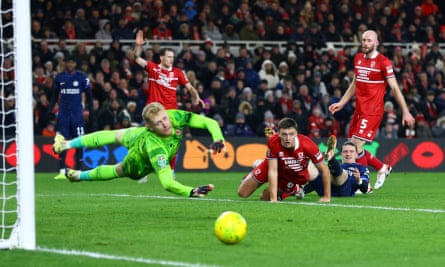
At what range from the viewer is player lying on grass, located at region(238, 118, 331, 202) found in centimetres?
1152

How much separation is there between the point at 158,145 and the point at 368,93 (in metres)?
5.24

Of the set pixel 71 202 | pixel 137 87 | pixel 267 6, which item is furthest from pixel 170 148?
pixel 267 6

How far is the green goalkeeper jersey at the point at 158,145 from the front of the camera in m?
10.0

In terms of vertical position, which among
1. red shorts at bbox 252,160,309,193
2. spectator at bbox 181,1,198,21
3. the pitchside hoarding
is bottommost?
the pitchside hoarding

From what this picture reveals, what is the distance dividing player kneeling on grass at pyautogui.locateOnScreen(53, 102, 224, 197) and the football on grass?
183cm

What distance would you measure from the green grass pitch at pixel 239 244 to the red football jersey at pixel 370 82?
1326 millimetres

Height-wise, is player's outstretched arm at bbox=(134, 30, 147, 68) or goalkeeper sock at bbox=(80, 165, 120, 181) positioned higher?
player's outstretched arm at bbox=(134, 30, 147, 68)

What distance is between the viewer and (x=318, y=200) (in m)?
12.5

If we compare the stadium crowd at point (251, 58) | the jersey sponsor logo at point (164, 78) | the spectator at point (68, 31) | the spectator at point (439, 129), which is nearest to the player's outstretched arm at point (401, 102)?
the jersey sponsor logo at point (164, 78)

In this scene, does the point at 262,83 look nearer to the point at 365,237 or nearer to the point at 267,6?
the point at 267,6

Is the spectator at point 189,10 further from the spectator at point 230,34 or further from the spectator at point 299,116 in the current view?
the spectator at point 299,116

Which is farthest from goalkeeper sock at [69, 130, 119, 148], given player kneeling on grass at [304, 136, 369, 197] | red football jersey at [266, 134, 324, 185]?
player kneeling on grass at [304, 136, 369, 197]

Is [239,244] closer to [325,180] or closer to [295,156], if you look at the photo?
[295,156]

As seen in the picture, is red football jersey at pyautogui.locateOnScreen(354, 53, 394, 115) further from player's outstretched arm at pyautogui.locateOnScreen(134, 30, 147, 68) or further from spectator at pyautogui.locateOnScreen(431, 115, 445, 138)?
spectator at pyautogui.locateOnScreen(431, 115, 445, 138)
